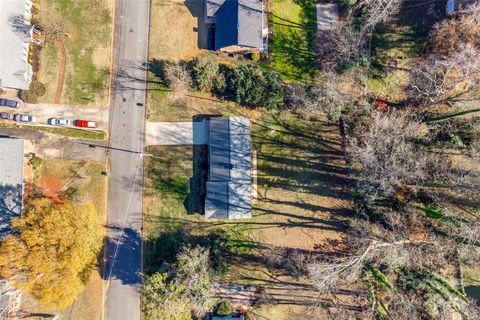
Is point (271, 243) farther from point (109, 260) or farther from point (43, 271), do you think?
point (43, 271)

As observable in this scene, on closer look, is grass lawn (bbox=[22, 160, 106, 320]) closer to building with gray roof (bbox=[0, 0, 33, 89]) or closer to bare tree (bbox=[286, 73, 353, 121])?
building with gray roof (bbox=[0, 0, 33, 89])

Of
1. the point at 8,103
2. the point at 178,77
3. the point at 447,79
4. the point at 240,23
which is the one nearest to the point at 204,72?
the point at 178,77

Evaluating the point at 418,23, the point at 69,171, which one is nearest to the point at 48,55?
the point at 69,171

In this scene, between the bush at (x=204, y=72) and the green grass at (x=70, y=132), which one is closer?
the bush at (x=204, y=72)

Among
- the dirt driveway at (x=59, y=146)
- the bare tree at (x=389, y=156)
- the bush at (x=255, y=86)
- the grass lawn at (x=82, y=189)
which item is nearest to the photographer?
the bare tree at (x=389, y=156)

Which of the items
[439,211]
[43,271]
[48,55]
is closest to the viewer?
[43,271]

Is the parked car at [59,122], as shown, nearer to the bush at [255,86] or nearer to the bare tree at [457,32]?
the bush at [255,86]

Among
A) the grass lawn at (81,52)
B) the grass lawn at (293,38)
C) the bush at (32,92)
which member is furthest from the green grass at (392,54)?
the bush at (32,92)

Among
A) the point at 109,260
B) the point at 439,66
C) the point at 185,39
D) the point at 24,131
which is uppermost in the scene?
the point at 185,39
